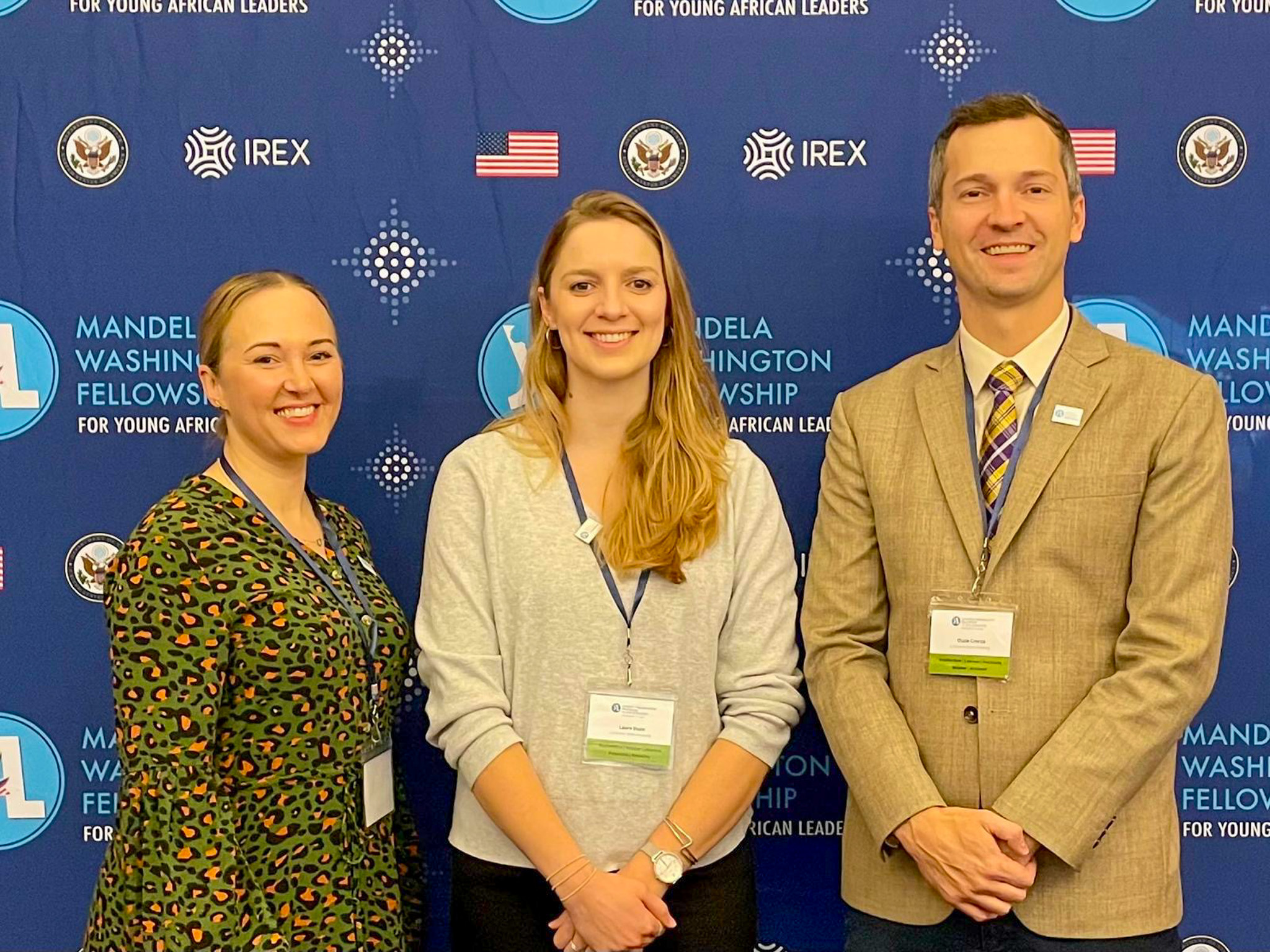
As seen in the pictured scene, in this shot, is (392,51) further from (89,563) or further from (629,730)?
(629,730)

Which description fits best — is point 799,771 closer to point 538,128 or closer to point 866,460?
point 866,460

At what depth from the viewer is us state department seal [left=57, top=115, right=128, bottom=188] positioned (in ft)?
8.53

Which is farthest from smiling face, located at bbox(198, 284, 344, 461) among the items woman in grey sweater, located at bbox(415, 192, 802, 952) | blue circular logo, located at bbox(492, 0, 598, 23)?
blue circular logo, located at bbox(492, 0, 598, 23)

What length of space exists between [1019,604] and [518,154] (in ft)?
4.64

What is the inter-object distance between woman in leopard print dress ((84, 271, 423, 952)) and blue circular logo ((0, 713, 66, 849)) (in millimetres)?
789

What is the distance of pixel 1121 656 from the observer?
6.17 ft

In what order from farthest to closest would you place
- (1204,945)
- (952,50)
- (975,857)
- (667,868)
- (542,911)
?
1. (1204,945)
2. (952,50)
3. (542,911)
4. (667,868)
5. (975,857)

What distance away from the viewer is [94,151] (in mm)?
2604

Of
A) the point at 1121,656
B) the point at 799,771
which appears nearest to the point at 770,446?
the point at 799,771

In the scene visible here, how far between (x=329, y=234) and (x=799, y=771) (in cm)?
157

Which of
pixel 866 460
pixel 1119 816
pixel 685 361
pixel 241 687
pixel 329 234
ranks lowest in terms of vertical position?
pixel 1119 816

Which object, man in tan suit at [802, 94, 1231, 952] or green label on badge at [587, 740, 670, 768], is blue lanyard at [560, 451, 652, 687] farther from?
man in tan suit at [802, 94, 1231, 952]

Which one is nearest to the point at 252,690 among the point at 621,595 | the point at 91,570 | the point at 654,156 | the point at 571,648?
the point at 571,648

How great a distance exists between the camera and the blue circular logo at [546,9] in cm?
257
